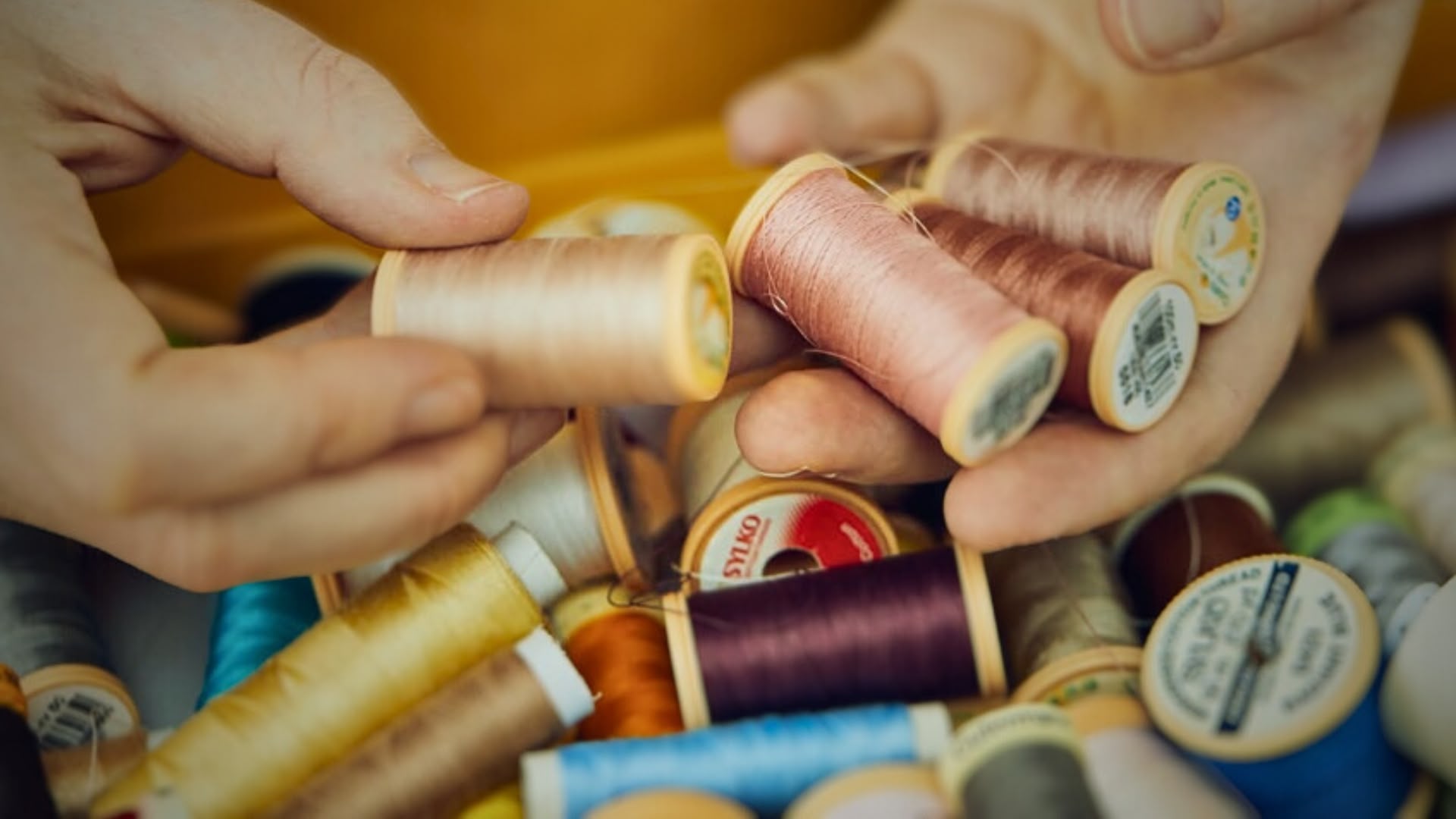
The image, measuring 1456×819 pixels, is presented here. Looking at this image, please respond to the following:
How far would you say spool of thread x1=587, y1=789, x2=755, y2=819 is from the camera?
1.28 metres

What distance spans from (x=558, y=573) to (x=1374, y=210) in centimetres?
199

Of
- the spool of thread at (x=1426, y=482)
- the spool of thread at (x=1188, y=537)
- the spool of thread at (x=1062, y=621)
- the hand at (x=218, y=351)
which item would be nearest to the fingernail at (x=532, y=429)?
the hand at (x=218, y=351)

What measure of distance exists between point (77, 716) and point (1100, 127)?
1898 mm

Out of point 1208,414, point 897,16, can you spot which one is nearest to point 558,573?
point 1208,414

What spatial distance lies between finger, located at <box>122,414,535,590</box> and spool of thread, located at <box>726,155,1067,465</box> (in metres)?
0.49

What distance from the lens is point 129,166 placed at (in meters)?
1.58

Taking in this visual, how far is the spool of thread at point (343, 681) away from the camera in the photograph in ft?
4.55

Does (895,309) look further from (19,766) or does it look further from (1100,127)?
(19,766)

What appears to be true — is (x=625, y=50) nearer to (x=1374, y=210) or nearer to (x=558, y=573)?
(x=558, y=573)

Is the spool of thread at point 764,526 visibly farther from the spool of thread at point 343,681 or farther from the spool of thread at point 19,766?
the spool of thread at point 19,766

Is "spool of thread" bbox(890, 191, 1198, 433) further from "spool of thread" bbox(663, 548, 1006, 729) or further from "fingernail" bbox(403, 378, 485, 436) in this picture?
"fingernail" bbox(403, 378, 485, 436)

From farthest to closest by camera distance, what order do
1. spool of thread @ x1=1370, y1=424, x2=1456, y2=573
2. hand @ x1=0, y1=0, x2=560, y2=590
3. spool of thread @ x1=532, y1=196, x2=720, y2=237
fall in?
spool of thread @ x1=532, y1=196, x2=720, y2=237 → spool of thread @ x1=1370, y1=424, x2=1456, y2=573 → hand @ x1=0, y1=0, x2=560, y2=590

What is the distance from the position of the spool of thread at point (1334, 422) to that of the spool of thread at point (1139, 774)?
0.85 metres

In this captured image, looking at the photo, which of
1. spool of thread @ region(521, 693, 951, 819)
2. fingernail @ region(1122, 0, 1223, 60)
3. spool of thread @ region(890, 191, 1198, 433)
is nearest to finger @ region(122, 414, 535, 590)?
spool of thread @ region(521, 693, 951, 819)
